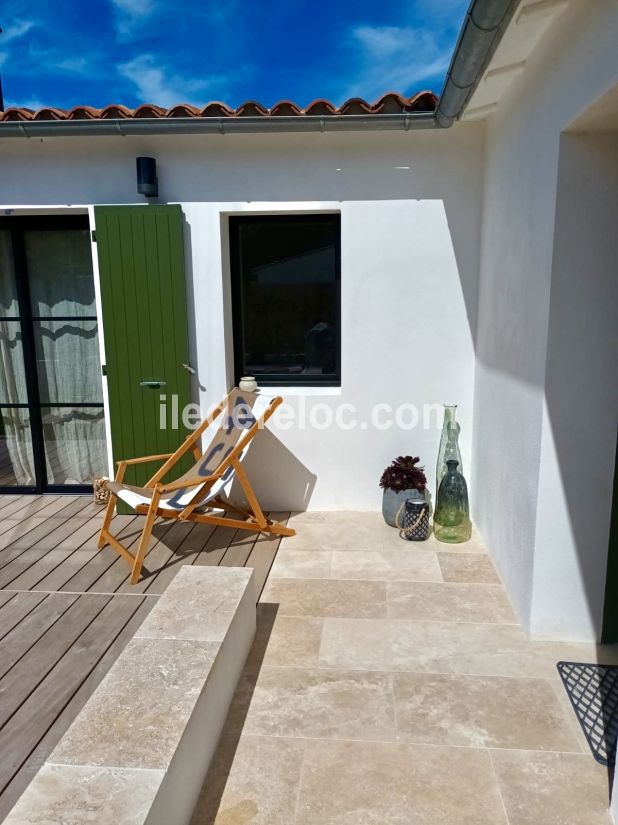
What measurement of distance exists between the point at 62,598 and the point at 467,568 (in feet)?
7.55

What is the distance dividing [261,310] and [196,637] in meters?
2.70

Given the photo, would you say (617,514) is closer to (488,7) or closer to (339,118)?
(488,7)

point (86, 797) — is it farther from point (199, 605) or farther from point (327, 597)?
point (327, 597)

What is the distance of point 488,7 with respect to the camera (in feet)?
6.58

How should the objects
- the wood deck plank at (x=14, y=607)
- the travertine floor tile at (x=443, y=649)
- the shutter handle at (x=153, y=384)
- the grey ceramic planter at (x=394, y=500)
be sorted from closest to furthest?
the travertine floor tile at (x=443, y=649) → the wood deck plank at (x=14, y=607) → the grey ceramic planter at (x=394, y=500) → the shutter handle at (x=153, y=384)

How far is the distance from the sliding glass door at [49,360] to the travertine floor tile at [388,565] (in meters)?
2.37

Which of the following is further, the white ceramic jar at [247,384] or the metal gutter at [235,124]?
the white ceramic jar at [247,384]

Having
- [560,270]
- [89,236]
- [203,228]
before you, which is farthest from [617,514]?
[89,236]

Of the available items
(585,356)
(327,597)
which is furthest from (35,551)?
(585,356)

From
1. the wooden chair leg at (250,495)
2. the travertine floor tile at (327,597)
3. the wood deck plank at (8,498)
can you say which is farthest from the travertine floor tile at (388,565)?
the wood deck plank at (8,498)

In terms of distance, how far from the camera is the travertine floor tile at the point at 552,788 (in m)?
1.63

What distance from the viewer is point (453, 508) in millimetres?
3705

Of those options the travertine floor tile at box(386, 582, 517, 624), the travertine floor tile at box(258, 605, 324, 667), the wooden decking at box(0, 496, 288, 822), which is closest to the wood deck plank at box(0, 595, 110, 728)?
the wooden decking at box(0, 496, 288, 822)

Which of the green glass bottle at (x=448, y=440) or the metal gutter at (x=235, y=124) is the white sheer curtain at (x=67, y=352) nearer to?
the metal gutter at (x=235, y=124)
